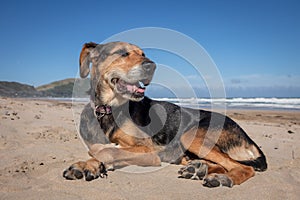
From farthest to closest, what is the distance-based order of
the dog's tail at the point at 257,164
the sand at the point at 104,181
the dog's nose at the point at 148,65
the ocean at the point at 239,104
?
the ocean at the point at 239,104, the dog's nose at the point at 148,65, the dog's tail at the point at 257,164, the sand at the point at 104,181

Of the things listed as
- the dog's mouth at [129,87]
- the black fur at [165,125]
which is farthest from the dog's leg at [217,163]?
the dog's mouth at [129,87]

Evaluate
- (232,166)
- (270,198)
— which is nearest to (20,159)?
(232,166)

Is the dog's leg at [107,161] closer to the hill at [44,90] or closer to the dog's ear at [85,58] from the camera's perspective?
the hill at [44,90]

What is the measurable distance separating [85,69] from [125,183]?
2.84 m

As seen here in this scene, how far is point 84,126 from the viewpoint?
5.23 m

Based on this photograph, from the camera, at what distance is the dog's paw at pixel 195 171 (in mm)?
4152

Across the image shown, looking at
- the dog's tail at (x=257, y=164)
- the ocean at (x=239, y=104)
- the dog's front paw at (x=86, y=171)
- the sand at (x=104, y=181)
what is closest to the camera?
the sand at (x=104, y=181)

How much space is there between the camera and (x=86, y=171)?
3.75 meters

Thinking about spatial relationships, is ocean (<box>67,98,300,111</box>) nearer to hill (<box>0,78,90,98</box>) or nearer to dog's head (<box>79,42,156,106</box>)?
hill (<box>0,78,90,98</box>)

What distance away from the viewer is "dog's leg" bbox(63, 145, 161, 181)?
3.71 m

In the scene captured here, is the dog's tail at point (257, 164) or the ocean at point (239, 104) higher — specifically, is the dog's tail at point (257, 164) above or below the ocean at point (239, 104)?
below

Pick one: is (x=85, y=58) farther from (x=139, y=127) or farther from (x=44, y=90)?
(x=44, y=90)

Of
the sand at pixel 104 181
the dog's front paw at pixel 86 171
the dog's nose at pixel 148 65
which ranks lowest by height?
the sand at pixel 104 181

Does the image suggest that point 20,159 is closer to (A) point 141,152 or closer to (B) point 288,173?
(A) point 141,152
